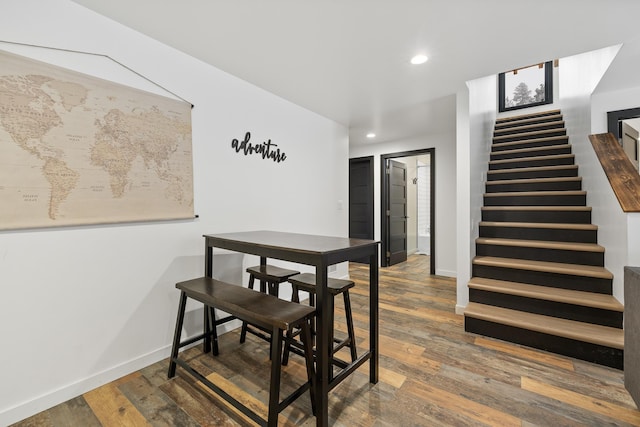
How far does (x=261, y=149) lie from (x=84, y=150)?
147 cm

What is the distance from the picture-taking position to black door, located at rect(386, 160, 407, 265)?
17.9ft

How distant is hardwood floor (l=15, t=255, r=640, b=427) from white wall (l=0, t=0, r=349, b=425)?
0.57 feet

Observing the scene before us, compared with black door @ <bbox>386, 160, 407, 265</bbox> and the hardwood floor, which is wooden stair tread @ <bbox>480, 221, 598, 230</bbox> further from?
black door @ <bbox>386, 160, 407, 265</bbox>

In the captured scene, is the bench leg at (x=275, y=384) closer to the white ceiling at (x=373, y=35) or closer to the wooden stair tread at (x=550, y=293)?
the white ceiling at (x=373, y=35)

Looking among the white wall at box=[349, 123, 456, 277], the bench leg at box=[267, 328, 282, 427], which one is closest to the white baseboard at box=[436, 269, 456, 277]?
the white wall at box=[349, 123, 456, 277]

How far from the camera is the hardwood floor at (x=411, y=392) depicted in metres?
1.57

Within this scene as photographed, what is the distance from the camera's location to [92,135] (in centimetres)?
178

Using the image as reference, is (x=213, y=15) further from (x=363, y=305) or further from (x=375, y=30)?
(x=363, y=305)

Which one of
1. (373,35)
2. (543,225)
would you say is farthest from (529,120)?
(373,35)

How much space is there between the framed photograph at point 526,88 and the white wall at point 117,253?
4.98 m

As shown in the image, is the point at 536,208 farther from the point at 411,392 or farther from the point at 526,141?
the point at 411,392

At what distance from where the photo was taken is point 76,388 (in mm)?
1749

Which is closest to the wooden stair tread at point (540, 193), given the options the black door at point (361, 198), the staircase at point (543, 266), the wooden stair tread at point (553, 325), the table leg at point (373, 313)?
the staircase at point (543, 266)

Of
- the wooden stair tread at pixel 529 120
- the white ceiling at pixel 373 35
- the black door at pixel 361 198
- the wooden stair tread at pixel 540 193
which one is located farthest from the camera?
the black door at pixel 361 198
